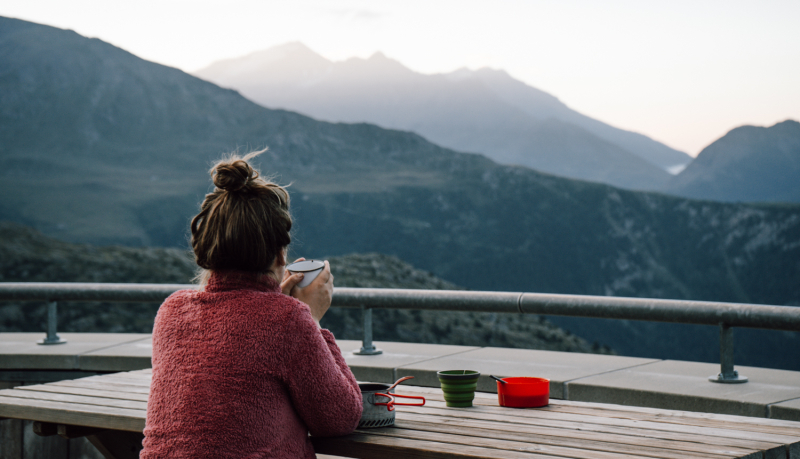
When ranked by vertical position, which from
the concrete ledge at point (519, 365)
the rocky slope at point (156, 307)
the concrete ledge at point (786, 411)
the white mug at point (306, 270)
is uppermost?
the white mug at point (306, 270)

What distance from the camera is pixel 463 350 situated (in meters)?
5.25

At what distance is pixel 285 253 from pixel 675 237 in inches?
5553

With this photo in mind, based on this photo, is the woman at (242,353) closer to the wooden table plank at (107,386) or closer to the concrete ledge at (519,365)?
the wooden table plank at (107,386)

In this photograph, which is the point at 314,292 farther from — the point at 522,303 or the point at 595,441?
the point at 522,303

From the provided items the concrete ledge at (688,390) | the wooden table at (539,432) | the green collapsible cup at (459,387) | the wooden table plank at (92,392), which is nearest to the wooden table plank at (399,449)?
the wooden table at (539,432)

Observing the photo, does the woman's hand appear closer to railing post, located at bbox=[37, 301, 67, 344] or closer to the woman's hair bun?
the woman's hair bun

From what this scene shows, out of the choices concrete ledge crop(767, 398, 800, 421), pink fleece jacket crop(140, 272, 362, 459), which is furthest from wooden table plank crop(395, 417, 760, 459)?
concrete ledge crop(767, 398, 800, 421)

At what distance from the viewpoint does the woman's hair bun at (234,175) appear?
1.83 meters

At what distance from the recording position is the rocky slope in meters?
41.3

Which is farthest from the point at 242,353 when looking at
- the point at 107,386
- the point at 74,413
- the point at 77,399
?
the point at 107,386

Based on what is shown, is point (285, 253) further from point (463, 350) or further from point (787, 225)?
point (787, 225)

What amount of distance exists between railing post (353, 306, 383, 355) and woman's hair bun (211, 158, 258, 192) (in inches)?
123

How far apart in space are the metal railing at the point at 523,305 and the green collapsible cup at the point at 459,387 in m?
1.28

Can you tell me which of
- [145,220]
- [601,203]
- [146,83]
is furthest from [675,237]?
[146,83]
